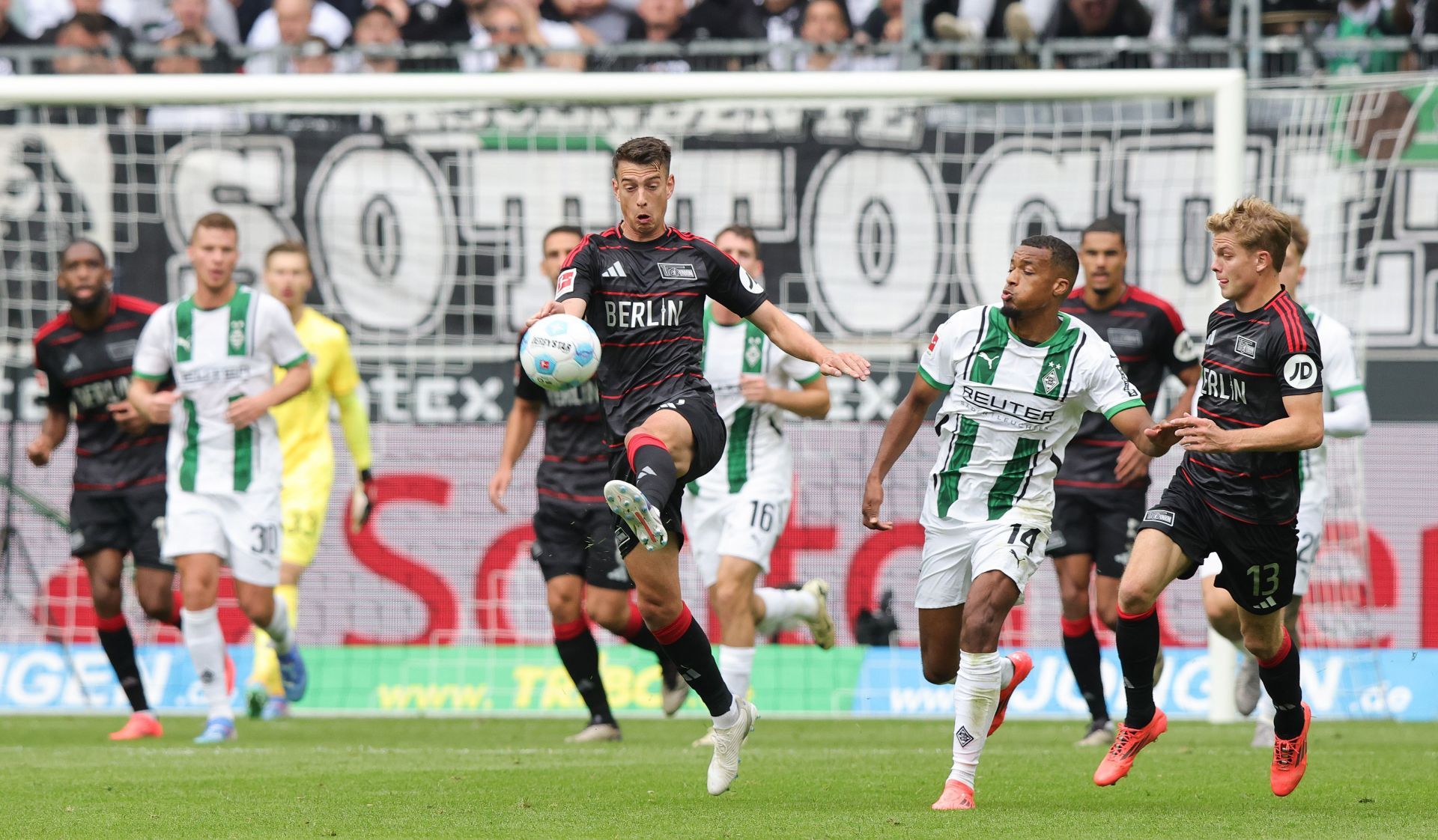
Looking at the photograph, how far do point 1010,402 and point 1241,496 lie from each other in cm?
96

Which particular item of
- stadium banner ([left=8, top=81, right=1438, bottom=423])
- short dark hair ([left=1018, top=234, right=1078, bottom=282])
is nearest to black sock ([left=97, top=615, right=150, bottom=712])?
stadium banner ([left=8, top=81, right=1438, bottom=423])

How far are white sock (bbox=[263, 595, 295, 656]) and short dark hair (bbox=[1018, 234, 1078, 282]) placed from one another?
5.24m

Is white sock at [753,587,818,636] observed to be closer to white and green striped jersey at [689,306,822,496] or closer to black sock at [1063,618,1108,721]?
white and green striped jersey at [689,306,822,496]

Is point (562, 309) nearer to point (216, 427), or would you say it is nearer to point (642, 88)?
point (216, 427)

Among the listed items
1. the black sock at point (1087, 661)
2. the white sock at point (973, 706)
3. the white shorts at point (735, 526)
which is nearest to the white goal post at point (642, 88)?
the black sock at point (1087, 661)

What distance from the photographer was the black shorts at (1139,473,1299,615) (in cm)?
702

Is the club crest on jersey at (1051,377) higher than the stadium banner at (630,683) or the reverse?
higher

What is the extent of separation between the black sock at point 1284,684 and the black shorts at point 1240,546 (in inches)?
10.7

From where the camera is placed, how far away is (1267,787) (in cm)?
751

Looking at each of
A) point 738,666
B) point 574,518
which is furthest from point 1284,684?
point 574,518

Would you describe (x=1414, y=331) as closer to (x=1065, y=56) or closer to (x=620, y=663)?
(x=1065, y=56)

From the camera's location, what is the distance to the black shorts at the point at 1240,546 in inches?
276

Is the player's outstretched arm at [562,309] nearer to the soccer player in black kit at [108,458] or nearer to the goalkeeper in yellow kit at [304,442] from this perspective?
the soccer player in black kit at [108,458]

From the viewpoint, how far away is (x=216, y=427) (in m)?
9.80
